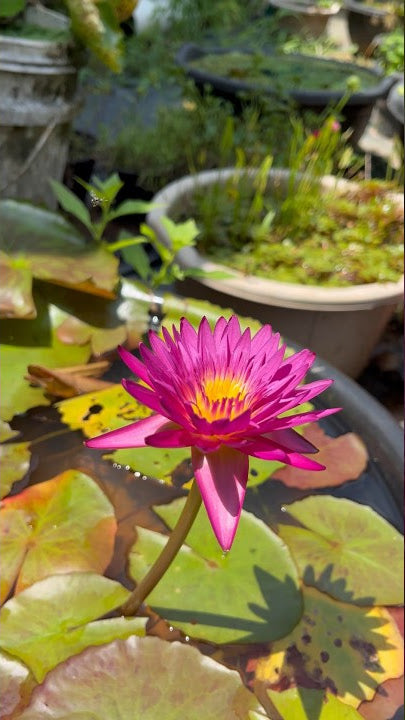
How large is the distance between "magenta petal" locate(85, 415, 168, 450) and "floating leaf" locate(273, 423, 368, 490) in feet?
1.41

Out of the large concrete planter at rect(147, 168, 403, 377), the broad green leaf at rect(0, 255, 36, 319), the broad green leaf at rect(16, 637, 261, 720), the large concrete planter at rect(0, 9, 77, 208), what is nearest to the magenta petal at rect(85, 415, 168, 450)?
the broad green leaf at rect(16, 637, 261, 720)

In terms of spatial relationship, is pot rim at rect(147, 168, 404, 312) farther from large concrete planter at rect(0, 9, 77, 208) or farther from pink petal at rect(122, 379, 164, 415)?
pink petal at rect(122, 379, 164, 415)

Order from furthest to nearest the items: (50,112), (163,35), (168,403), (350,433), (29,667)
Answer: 1. (163,35)
2. (50,112)
3. (350,433)
4. (29,667)
5. (168,403)

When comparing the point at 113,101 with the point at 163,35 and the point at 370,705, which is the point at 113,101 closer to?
the point at 163,35

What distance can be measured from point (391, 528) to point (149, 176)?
6.62 feet

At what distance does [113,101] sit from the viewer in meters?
3.42

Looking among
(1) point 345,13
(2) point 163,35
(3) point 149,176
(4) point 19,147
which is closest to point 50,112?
(4) point 19,147

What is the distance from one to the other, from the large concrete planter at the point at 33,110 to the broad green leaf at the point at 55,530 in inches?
47.8

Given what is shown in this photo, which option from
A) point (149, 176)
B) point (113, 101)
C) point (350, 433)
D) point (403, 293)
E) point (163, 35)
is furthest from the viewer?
point (163, 35)

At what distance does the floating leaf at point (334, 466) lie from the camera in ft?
2.63

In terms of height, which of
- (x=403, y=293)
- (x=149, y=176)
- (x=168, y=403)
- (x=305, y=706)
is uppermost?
(x=168, y=403)

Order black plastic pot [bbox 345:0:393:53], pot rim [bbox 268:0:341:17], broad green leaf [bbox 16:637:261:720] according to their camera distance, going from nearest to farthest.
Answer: broad green leaf [bbox 16:637:261:720] < pot rim [bbox 268:0:341:17] < black plastic pot [bbox 345:0:393:53]

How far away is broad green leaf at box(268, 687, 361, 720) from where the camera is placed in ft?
1.79

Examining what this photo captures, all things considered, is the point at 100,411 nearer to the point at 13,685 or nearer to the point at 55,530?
the point at 55,530
